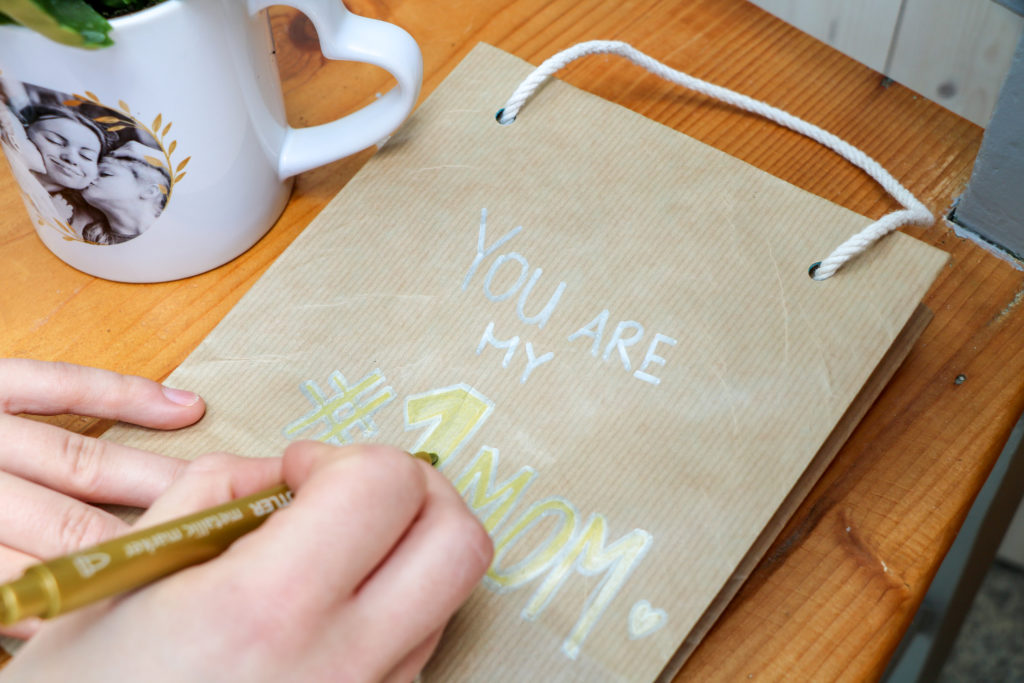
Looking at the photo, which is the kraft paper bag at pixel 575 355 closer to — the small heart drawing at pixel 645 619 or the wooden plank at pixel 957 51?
the small heart drawing at pixel 645 619

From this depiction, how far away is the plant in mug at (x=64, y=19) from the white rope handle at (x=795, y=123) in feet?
0.67

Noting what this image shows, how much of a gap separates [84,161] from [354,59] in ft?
0.44

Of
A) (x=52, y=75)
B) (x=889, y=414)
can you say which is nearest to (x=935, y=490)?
(x=889, y=414)

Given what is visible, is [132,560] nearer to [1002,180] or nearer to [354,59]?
[354,59]

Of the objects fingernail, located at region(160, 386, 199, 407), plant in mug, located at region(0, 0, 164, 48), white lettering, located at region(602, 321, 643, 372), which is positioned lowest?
fingernail, located at region(160, 386, 199, 407)

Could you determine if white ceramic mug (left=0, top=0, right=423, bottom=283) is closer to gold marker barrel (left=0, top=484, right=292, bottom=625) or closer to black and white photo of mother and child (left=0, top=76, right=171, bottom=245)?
black and white photo of mother and child (left=0, top=76, right=171, bottom=245)

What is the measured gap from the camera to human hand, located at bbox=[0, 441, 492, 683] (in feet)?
0.85

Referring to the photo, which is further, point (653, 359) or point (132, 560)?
point (653, 359)

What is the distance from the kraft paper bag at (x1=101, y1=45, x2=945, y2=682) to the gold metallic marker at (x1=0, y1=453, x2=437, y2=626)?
0.11 meters

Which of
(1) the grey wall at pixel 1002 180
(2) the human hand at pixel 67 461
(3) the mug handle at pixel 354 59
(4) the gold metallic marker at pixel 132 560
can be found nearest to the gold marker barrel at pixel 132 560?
(4) the gold metallic marker at pixel 132 560

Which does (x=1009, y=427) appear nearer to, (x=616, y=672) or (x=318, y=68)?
(x=616, y=672)

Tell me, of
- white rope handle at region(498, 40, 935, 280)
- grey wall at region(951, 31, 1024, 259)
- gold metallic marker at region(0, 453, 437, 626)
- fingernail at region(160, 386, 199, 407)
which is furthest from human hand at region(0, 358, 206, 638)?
grey wall at region(951, 31, 1024, 259)

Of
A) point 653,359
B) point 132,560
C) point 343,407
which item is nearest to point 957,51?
point 653,359

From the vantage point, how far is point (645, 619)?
35 cm
